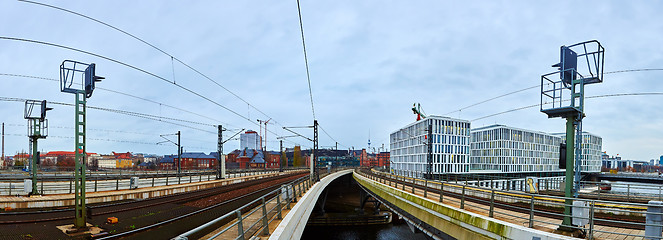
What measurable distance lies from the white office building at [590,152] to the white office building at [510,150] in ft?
48.5

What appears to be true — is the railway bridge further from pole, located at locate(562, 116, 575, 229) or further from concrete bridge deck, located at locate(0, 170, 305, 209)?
pole, located at locate(562, 116, 575, 229)

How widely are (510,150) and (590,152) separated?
171 feet

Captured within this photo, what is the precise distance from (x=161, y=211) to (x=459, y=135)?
86280 mm

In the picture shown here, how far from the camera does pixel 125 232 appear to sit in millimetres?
10383

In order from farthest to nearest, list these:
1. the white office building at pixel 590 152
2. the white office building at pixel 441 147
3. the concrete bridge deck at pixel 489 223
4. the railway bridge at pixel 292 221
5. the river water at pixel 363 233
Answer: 1. the white office building at pixel 590 152
2. the white office building at pixel 441 147
3. the river water at pixel 363 233
4. the concrete bridge deck at pixel 489 223
5. the railway bridge at pixel 292 221

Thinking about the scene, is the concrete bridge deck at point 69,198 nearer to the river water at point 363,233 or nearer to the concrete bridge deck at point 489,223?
the concrete bridge deck at point 489,223

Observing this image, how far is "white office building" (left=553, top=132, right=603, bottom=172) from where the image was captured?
123 metres

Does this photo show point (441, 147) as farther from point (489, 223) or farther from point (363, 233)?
point (489, 223)

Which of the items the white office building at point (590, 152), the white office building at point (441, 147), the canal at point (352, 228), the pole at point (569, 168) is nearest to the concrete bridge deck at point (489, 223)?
the pole at point (569, 168)

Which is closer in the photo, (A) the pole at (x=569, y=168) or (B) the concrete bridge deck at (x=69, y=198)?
(A) the pole at (x=569, y=168)

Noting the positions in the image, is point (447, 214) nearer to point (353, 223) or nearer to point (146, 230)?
point (146, 230)

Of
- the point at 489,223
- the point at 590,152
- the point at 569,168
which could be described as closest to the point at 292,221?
the point at 489,223

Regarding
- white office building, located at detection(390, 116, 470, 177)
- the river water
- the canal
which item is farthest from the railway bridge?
white office building, located at detection(390, 116, 470, 177)

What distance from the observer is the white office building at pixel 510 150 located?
97562mm
